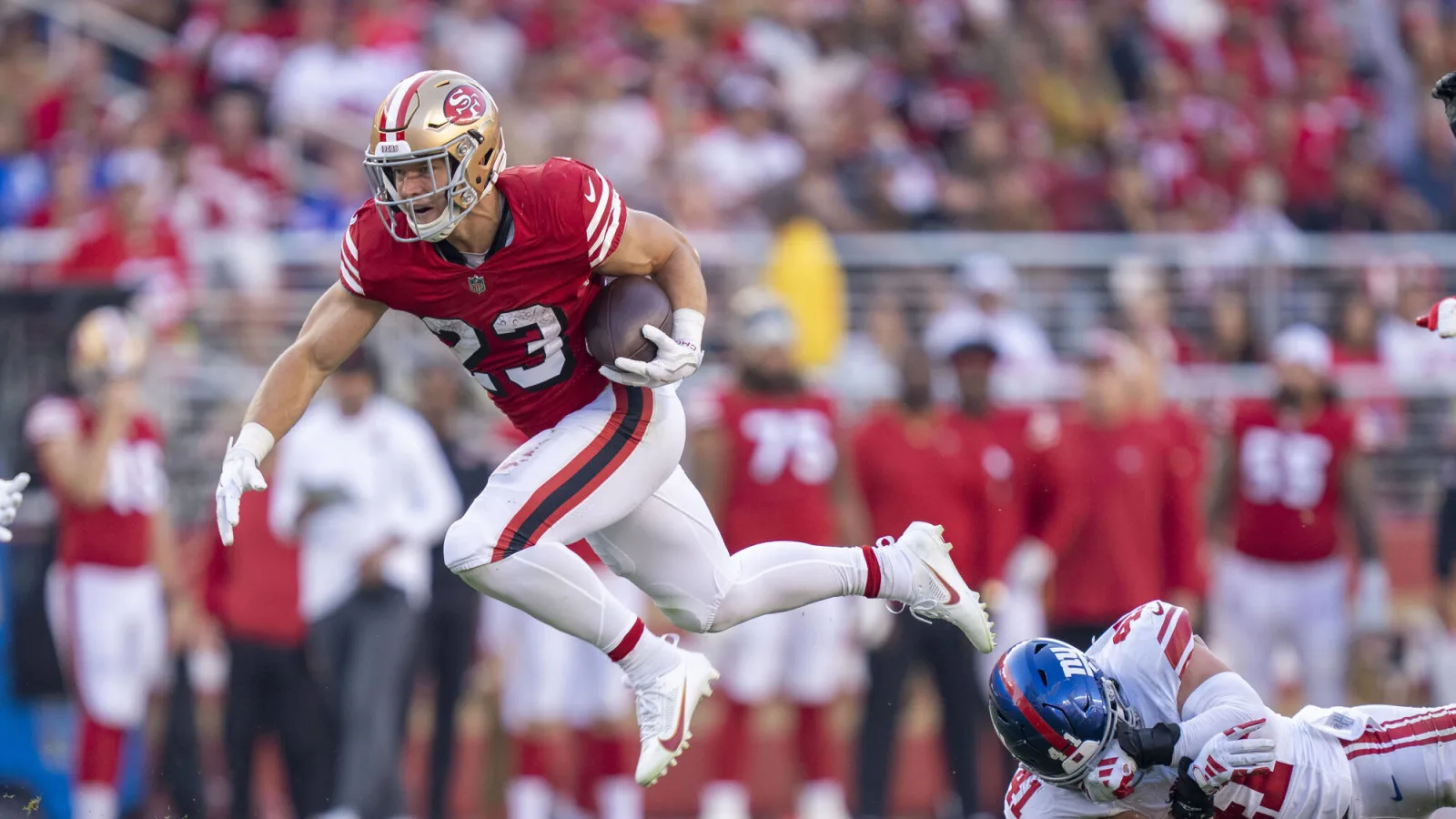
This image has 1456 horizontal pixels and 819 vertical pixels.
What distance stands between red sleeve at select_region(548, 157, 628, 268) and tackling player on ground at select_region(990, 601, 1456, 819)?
65.0 inches

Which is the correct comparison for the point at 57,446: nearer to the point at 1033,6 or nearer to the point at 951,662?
the point at 951,662

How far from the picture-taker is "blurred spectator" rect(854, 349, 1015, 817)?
889 centimetres

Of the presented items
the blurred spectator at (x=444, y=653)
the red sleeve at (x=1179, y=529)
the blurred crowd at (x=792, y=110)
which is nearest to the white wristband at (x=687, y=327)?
the blurred spectator at (x=444, y=653)

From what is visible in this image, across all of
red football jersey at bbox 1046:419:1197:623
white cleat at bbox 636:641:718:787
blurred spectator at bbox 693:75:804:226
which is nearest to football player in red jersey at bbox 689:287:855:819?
red football jersey at bbox 1046:419:1197:623

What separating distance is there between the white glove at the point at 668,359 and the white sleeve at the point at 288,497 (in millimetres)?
3352

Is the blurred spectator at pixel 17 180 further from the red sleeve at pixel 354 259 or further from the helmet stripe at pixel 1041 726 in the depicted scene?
the helmet stripe at pixel 1041 726

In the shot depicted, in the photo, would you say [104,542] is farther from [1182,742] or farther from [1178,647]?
[1182,742]

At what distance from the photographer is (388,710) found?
28.0 ft

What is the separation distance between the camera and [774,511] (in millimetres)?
8930

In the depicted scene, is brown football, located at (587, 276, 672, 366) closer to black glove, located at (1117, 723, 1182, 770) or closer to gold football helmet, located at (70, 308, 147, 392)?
black glove, located at (1117, 723, 1182, 770)

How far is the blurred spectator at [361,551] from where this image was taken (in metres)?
8.50

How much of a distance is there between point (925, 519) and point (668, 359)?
3.71 meters

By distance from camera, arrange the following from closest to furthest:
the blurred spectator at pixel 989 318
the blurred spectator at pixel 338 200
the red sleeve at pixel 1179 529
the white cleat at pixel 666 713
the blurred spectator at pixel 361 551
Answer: the white cleat at pixel 666 713, the blurred spectator at pixel 361 551, the red sleeve at pixel 1179 529, the blurred spectator at pixel 989 318, the blurred spectator at pixel 338 200

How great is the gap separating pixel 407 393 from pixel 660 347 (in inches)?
190
